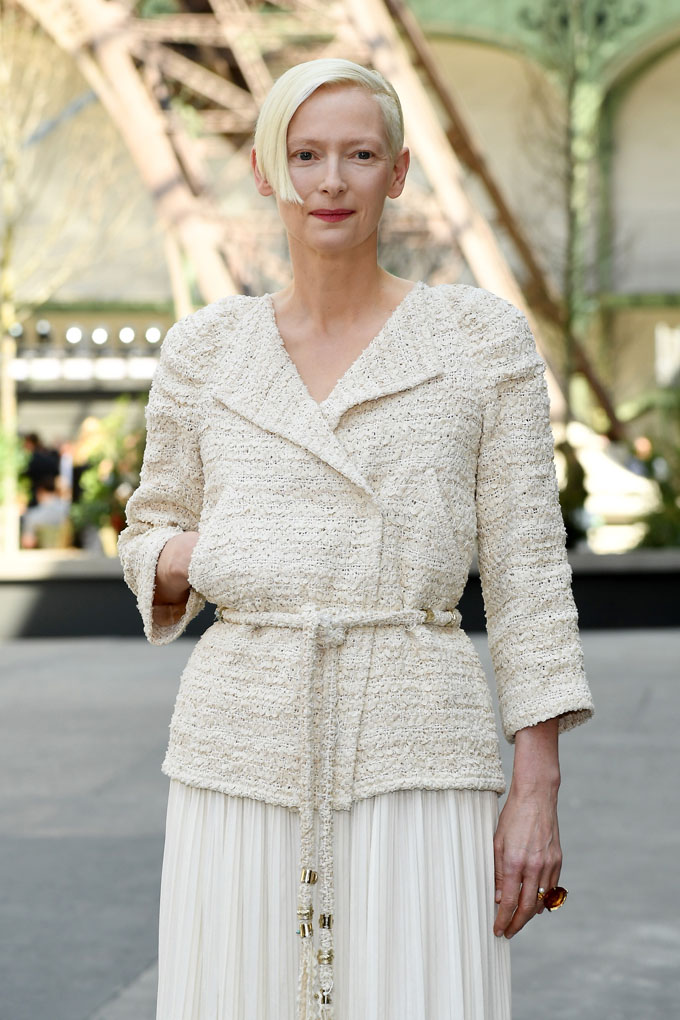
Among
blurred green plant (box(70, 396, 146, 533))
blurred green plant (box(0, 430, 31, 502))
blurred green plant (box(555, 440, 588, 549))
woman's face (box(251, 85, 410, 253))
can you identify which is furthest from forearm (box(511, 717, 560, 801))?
blurred green plant (box(0, 430, 31, 502))

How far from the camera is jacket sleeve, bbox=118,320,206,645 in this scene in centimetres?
172

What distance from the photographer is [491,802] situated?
1.64 meters

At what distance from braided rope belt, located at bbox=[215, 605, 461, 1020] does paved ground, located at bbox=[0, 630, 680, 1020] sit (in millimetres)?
2022

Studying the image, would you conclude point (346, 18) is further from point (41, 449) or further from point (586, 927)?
point (586, 927)

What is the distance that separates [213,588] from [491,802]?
369mm

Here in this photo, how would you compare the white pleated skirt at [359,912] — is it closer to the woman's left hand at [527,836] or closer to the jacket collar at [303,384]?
the woman's left hand at [527,836]

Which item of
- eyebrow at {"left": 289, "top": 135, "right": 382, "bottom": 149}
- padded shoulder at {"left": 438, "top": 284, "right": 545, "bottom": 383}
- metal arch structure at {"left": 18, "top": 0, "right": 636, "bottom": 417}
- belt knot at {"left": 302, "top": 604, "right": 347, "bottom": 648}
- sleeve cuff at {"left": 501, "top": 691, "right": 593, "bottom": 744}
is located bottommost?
sleeve cuff at {"left": 501, "top": 691, "right": 593, "bottom": 744}

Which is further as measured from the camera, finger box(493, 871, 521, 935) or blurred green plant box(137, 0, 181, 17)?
blurred green plant box(137, 0, 181, 17)

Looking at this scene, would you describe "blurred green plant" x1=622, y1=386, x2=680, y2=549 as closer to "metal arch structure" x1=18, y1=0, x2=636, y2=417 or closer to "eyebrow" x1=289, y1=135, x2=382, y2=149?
"metal arch structure" x1=18, y1=0, x2=636, y2=417

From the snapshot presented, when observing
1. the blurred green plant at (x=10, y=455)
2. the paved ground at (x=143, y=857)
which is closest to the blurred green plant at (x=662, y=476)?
the paved ground at (x=143, y=857)

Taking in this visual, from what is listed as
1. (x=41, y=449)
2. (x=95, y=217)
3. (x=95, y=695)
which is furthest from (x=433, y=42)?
(x=95, y=695)

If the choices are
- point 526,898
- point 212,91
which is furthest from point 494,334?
point 212,91

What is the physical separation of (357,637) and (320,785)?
15cm

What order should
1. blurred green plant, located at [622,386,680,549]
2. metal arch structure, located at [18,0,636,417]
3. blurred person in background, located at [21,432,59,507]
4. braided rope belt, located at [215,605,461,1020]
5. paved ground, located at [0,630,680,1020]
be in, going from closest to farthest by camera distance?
braided rope belt, located at [215,605,461,1020], paved ground, located at [0,630,680,1020], blurred green plant, located at [622,386,680,549], metal arch structure, located at [18,0,636,417], blurred person in background, located at [21,432,59,507]
